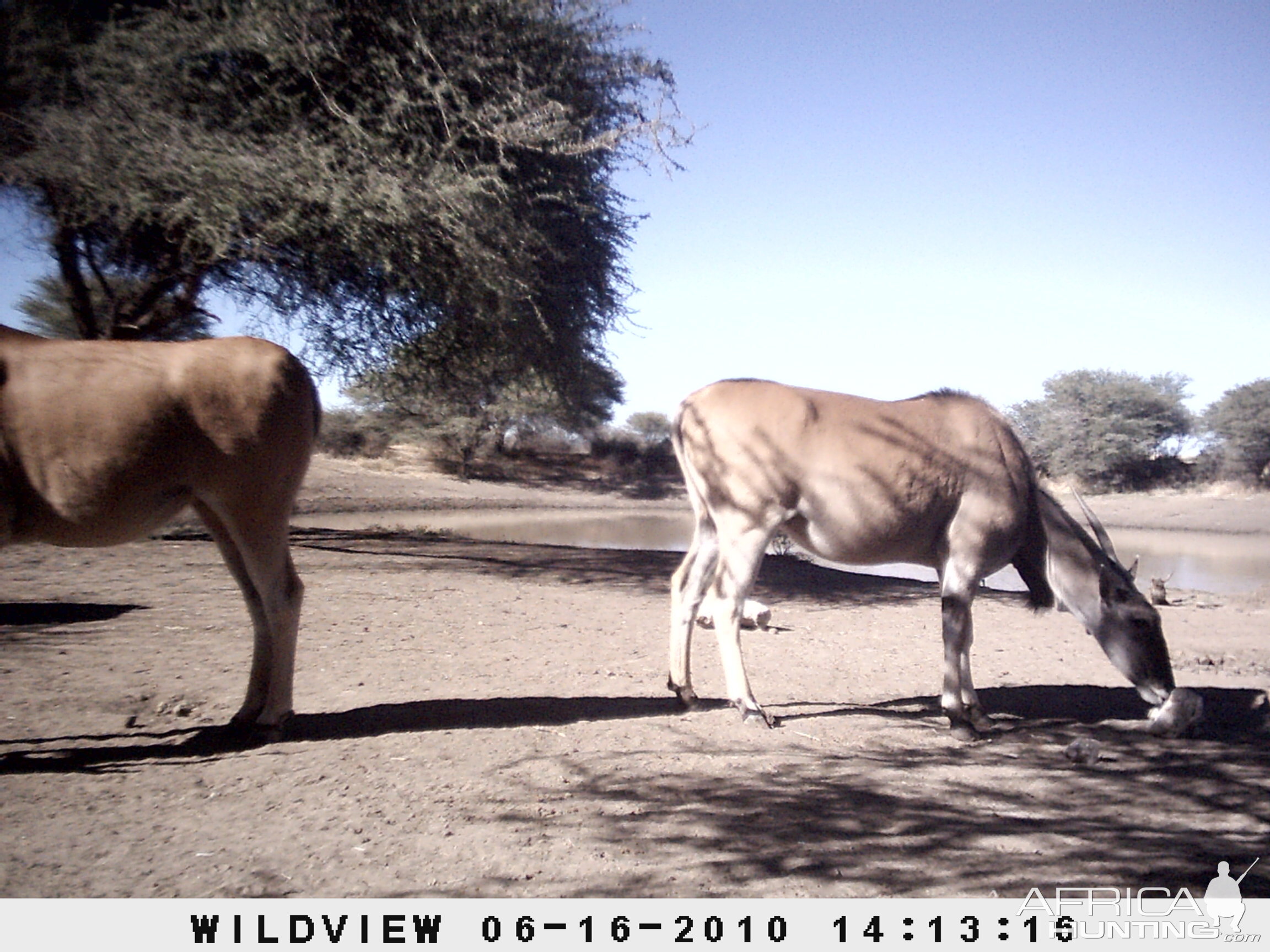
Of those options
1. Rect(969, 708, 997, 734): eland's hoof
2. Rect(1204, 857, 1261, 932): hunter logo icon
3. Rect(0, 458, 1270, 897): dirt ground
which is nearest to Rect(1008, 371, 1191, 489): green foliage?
Rect(0, 458, 1270, 897): dirt ground

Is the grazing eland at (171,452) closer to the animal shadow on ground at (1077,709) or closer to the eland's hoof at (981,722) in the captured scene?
the animal shadow on ground at (1077,709)

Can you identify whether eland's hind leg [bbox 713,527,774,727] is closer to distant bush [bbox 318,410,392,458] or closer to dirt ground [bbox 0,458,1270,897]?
dirt ground [bbox 0,458,1270,897]

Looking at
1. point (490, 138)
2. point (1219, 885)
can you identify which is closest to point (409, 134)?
point (490, 138)

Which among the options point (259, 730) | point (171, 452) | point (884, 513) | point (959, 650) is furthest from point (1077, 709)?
point (171, 452)

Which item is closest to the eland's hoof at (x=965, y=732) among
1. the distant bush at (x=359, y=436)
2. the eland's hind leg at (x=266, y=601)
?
the eland's hind leg at (x=266, y=601)

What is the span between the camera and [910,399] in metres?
6.05

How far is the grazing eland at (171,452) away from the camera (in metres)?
4.06

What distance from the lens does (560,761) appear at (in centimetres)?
443

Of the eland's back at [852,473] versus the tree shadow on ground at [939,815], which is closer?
the tree shadow on ground at [939,815]

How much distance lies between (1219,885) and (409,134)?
31.3ft

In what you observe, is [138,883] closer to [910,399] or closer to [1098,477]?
[910,399]

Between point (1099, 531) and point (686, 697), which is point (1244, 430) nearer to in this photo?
point (1099, 531)

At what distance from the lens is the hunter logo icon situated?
9.71ft
